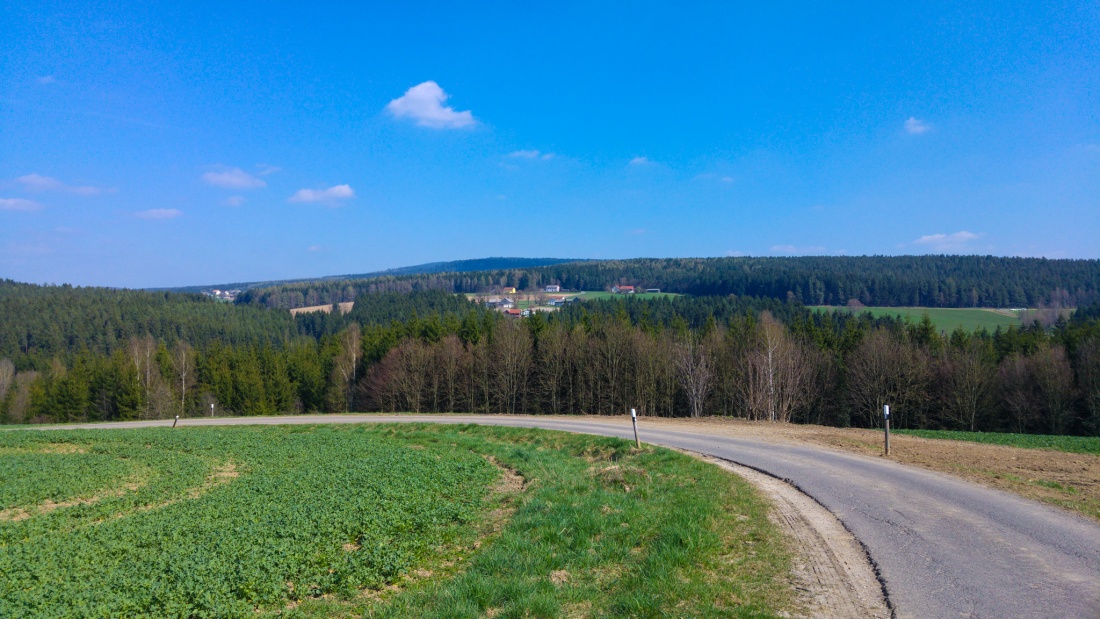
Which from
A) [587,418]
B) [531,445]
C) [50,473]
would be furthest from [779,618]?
[587,418]

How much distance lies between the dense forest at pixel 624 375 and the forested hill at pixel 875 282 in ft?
212

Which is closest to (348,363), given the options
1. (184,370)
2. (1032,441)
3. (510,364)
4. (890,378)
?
(184,370)

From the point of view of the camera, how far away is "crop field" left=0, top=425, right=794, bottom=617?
256 inches

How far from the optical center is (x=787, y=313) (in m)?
86.0

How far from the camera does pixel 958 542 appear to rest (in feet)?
25.8

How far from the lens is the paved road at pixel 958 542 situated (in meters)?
5.93

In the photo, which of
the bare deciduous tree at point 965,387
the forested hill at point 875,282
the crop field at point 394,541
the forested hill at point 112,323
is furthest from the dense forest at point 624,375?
the forested hill at point 875,282

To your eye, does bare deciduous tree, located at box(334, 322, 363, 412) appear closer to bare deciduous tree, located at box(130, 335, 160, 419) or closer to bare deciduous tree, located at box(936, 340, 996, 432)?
bare deciduous tree, located at box(130, 335, 160, 419)

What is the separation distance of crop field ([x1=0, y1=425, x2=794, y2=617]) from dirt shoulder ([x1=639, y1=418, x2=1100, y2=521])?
5.50 meters

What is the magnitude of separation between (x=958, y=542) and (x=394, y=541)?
28.0 ft

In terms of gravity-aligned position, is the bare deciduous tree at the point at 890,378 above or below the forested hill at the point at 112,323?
below

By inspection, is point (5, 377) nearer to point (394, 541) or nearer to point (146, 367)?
point (146, 367)

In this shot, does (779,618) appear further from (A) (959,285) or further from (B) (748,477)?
(A) (959,285)

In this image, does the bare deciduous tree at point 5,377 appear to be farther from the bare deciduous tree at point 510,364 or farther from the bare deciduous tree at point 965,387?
the bare deciduous tree at point 965,387
